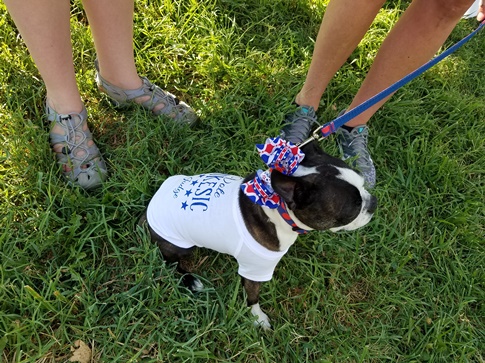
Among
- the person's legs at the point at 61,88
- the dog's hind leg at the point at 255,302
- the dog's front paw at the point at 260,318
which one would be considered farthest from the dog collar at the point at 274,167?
the person's legs at the point at 61,88

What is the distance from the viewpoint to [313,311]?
→ 2.24 metres

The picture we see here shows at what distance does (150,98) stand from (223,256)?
47.5 inches

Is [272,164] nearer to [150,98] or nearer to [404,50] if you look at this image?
[404,50]

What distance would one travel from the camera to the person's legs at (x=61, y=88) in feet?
6.67

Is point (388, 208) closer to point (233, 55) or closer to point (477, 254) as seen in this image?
point (477, 254)

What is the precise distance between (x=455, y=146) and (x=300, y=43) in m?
1.47

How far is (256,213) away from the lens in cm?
189

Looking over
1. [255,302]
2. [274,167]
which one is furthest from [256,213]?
[255,302]

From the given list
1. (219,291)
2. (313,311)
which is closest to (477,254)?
(313,311)

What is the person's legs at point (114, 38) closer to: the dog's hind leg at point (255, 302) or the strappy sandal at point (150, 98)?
the strappy sandal at point (150, 98)

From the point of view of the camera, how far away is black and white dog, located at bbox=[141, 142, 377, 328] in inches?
68.9

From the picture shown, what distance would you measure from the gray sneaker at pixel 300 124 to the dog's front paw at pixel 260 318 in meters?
1.17

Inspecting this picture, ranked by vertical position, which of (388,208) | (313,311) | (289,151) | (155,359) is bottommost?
(155,359)

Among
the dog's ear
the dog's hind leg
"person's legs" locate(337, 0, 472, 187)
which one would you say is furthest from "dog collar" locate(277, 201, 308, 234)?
"person's legs" locate(337, 0, 472, 187)
